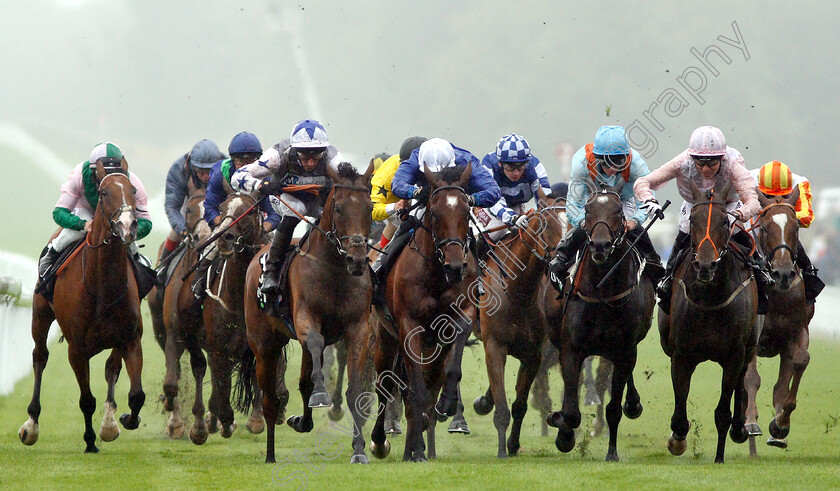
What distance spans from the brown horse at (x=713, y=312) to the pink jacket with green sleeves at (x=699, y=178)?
0.87 feet

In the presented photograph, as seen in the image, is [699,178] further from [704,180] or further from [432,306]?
[432,306]

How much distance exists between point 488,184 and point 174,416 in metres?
4.37

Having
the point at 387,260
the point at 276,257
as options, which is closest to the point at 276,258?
the point at 276,257

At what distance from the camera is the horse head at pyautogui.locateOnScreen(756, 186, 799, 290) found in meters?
8.92

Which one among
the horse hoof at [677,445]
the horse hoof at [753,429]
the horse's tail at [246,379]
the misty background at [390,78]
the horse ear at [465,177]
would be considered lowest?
the horse hoof at [677,445]

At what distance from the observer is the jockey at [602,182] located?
9.44m

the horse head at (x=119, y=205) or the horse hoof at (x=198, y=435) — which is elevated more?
the horse head at (x=119, y=205)

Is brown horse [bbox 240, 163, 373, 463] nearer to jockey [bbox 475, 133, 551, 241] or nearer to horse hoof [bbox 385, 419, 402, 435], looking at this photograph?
horse hoof [bbox 385, 419, 402, 435]

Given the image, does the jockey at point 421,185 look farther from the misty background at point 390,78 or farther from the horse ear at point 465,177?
the misty background at point 390,78

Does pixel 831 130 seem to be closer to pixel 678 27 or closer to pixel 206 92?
pixel 678 27

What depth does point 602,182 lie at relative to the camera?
9555 mm

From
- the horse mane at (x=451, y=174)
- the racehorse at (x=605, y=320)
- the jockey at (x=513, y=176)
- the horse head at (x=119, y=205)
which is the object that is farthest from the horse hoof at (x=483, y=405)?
the horse head at (x=119, y=205)

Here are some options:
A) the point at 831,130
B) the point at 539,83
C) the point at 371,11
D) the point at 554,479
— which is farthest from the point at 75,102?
the point at 554,479

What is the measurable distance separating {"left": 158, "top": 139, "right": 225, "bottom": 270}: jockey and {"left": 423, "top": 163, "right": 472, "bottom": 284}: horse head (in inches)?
164
